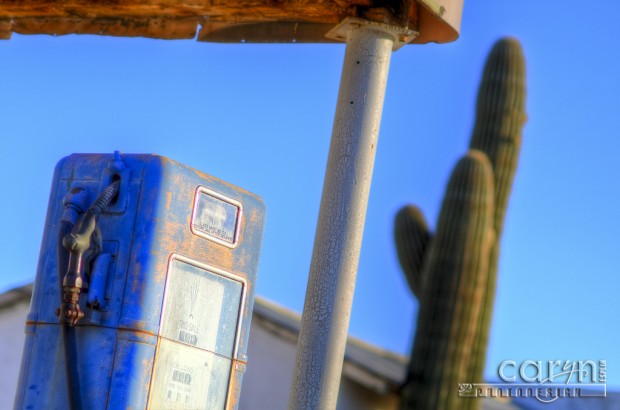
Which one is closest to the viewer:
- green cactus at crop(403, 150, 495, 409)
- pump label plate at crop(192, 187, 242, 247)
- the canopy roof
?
pump label plate at crop(192, 187, 242, 247)

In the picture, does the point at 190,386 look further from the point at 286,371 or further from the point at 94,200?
the point at 286,371

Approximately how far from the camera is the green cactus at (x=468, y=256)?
10.4m

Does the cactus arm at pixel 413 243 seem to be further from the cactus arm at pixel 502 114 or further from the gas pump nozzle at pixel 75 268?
the gas pump nozzle at pixel 75 268

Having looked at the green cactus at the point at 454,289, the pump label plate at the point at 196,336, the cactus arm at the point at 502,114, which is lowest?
the pump label plate at the point at 196,336

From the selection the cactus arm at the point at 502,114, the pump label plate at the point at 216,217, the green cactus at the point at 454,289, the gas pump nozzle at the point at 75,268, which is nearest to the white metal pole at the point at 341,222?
the pump label plate at the point at 216,217

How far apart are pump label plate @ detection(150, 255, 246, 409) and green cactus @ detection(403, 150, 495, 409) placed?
5.97 meters

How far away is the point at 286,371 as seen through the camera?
12641mm

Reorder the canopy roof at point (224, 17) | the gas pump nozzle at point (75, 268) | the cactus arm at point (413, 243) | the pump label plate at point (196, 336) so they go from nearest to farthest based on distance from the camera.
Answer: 1. the gas pump nozzle at point (75, 268)
2. the pump label plate at point (196, 336)
3. the canopy roof at point (224, 17)
4. the cactus arm at point (413, 243)

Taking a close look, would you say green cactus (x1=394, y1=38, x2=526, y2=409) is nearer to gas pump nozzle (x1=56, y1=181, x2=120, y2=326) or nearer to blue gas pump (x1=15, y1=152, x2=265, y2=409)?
blue gas pump (x1=15, y1=152, x2=265, y2=409)

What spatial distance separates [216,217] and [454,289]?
615cm

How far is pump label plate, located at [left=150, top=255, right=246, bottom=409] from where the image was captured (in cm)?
433

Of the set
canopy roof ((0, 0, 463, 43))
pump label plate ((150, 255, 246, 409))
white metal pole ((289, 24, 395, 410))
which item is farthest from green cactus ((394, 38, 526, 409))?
pump label plate ((150, 255, 246, 409))

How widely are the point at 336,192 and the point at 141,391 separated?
57.7 inches

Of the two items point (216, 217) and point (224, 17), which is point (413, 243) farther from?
point (216, 217)
